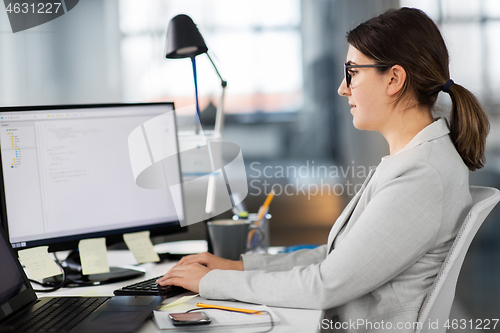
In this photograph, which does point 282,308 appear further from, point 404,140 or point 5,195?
point 5,195

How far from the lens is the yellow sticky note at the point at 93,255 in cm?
113

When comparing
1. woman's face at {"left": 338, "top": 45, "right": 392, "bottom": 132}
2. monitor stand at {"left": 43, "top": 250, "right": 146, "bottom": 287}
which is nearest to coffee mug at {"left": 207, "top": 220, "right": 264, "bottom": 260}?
monitor stand at {"left": 43, "top": 250, "right": 146, "bottom": 287}

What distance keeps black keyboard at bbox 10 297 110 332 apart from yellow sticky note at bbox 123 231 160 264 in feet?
1.05

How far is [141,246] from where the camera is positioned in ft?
4.03

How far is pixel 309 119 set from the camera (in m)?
2.04

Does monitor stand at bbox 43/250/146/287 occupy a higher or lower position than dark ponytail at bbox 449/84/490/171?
lower

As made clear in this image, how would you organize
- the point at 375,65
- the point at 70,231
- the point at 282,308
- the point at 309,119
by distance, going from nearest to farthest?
the point at 282,308, the point at 375,65, the point at 70,231, the point at 309,119

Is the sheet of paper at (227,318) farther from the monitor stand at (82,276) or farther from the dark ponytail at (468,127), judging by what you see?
the dark ponytail at (468,127)

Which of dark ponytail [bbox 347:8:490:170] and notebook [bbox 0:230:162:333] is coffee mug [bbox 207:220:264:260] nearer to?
notebook [bbox 0:230:162:333]

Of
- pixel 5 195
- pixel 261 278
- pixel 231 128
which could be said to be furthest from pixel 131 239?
pixel 231 128

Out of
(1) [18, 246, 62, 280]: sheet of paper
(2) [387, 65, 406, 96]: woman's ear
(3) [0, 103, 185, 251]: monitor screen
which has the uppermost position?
(2) [387, 65, 406, 96]: woman's ear

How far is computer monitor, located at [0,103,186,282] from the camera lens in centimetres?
105

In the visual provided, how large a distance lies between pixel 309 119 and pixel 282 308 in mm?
1290

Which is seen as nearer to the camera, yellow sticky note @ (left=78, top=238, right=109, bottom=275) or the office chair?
the office chair
